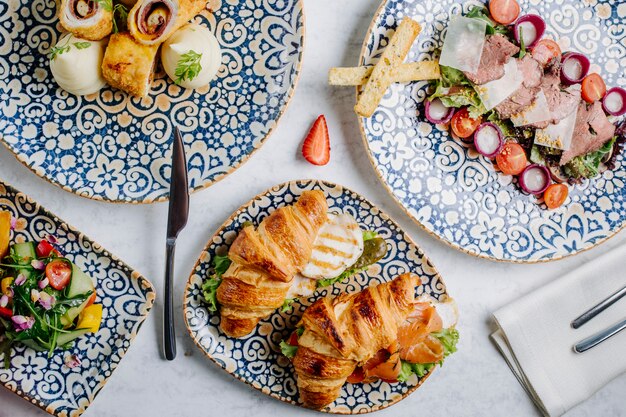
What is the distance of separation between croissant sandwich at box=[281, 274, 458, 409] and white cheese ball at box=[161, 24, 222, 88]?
115 centimetres

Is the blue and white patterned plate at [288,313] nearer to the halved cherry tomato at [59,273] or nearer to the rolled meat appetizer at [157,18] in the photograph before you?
the halved cherry tomato at [59,273]

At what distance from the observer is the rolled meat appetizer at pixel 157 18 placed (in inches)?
97.7

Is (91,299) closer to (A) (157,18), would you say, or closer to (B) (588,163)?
(A) (157,18)

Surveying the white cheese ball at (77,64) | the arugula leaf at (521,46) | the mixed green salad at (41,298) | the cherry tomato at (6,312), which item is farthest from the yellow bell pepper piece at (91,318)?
the arugula leaf at (521,46)

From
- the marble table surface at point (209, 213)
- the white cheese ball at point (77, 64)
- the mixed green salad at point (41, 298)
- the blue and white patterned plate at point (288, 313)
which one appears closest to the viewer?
the white cheese ball at point (77, 64)

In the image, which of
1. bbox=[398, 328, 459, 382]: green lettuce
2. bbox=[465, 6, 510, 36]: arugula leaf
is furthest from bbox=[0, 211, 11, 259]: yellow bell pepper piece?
bbox=[465, 6, 510, 36]: arugula leaf

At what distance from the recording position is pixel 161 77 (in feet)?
8.81

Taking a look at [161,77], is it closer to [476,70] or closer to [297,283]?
[297,283]

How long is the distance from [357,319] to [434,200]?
2.34ft

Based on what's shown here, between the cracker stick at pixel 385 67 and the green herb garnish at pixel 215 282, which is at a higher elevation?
the cracker stick at pixel 385 67

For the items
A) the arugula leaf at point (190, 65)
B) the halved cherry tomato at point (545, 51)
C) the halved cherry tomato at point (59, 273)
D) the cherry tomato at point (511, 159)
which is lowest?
the halved cherry tomato at point (59, 273)

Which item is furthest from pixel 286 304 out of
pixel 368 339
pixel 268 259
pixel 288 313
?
pixel 368 339

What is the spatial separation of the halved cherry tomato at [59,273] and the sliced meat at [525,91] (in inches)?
85.6

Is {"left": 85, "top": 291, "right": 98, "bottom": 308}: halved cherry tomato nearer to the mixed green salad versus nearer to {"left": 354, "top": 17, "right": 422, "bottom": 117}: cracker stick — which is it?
the mixed green salad
